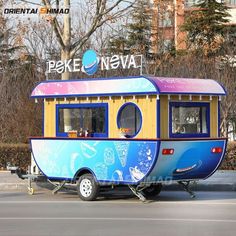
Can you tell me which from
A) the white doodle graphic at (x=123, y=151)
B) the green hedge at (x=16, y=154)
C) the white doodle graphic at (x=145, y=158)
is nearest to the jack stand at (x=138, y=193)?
the white doodle graphic at (x=123, y=151)

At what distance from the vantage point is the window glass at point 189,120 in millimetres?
14266

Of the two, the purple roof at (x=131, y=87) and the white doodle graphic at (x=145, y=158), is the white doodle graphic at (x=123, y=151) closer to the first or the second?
the white doodle graphic at (x=145, y=158)

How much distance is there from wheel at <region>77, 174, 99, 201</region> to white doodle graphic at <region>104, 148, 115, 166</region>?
585 millimetres

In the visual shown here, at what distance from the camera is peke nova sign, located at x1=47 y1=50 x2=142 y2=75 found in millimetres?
15055

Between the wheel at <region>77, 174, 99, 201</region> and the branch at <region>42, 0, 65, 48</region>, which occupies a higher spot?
the branch at <region>42, 0, 65, 48</region>

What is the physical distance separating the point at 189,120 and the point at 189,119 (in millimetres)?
22

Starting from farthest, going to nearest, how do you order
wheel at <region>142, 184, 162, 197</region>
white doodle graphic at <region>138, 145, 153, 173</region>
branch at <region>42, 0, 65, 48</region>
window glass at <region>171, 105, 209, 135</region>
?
branch at <region>42, 0, 65, 48</region>, wheel at <region>142, 184, 162, 197</region>, window glass at <region>171, 105, 209, 135</region>, white doodle graphic at <region>138, 145, 153, 173</region>

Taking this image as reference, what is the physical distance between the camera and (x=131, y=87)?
1405 centimetres

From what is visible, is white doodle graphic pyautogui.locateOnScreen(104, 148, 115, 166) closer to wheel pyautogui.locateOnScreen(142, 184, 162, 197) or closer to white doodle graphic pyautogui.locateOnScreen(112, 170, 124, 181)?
white doodle graphic pyautogui.locateOnScreen(112, 170, 124, 181)

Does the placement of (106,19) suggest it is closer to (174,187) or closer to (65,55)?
(65,55)

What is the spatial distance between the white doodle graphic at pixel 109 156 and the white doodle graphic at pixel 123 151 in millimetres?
177

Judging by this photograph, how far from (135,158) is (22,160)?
333 inches

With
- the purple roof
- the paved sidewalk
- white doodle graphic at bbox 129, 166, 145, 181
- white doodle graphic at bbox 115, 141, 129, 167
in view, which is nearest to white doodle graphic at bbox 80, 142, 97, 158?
white doodle graphic at bbox 115, 141, 129, 167

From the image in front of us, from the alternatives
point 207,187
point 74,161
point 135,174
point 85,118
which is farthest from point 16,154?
point 135,174
